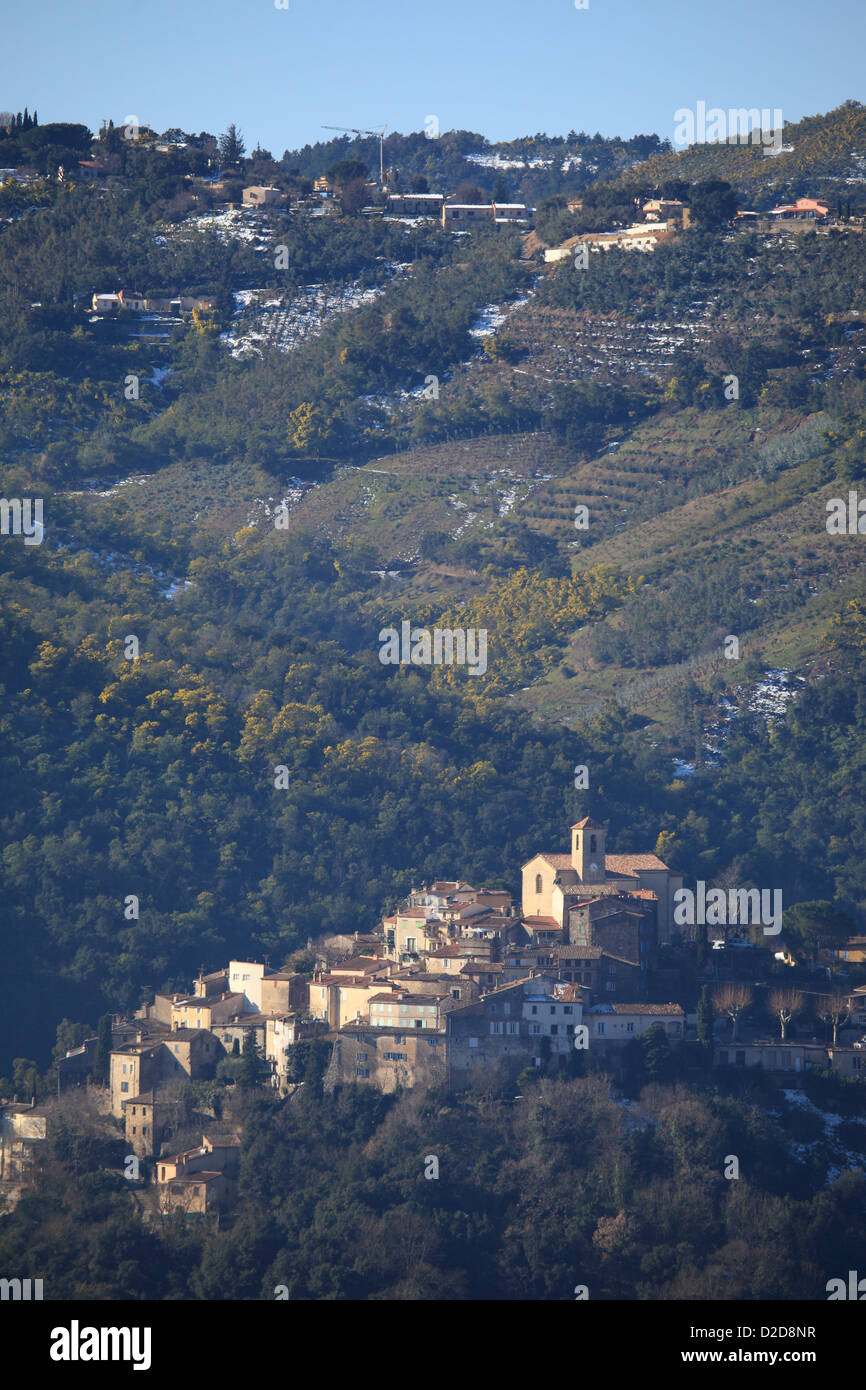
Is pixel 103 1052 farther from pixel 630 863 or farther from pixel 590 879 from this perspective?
pixel 630 863

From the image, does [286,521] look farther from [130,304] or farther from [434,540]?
[130,304]

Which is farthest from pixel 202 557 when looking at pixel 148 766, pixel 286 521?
pixel 148 766

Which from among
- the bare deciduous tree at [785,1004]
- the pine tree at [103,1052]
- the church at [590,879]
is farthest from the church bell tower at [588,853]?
the pine tree at [103,1052]

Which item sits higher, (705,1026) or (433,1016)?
(433,1016)

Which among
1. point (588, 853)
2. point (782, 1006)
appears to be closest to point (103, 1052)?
point (588, 853)

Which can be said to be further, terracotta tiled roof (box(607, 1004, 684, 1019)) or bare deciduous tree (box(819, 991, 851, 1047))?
bare deciduous tree (box(819, 991, 851, 1047))

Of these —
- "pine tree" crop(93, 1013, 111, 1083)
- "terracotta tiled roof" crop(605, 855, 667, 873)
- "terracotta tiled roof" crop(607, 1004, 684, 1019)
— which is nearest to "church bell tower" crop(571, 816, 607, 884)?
"terracotta tiled roof" crop(605, 855, 667, 873)

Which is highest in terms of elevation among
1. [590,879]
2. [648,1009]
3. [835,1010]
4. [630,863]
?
[630,863]

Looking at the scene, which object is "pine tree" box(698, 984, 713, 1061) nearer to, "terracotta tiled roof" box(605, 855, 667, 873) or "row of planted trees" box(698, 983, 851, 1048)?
"row of planted trees" box(698, 983, 851, 1048)

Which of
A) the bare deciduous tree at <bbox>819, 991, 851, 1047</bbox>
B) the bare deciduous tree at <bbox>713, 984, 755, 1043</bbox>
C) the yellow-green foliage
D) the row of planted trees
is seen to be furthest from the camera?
the yellow-green foliage
